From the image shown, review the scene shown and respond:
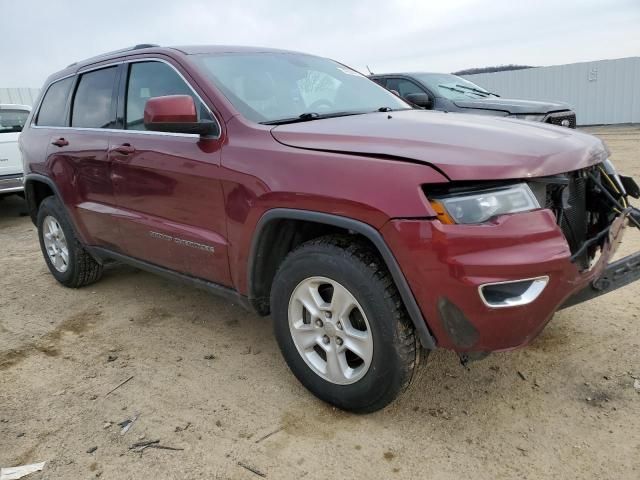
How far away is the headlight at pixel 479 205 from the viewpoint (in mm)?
2092

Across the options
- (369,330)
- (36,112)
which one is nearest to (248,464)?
(369,330)

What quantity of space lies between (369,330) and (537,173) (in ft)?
3.17

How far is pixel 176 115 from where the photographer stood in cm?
275

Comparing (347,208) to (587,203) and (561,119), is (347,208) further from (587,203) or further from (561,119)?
(561,119)

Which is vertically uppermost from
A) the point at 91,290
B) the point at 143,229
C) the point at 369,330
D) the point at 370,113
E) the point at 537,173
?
the point at 370,113

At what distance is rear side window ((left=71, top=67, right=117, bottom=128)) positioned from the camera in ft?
12.5

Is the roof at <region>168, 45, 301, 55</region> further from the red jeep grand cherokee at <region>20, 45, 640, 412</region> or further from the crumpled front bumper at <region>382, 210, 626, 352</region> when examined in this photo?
the crumpled front bumper at <region>382, 210, 626, 352</region>

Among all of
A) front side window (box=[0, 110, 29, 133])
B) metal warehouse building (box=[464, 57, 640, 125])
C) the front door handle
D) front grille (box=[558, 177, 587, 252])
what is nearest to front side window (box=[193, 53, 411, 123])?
the front door handle

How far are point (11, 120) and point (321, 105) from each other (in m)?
7.32

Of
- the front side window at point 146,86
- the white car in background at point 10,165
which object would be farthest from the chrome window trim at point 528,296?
the white car in background at point 10,165

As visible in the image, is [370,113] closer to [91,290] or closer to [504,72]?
[91,290]

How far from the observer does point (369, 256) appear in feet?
7.80

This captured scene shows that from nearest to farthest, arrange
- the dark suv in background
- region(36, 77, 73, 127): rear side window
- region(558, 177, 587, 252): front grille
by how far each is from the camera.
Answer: region(558, 177, 587, 252): front grille, region(36, 77, 73, 127): rear side window, the dark suv in background

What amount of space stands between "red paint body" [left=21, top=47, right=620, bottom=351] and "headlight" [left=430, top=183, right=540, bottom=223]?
44mm
